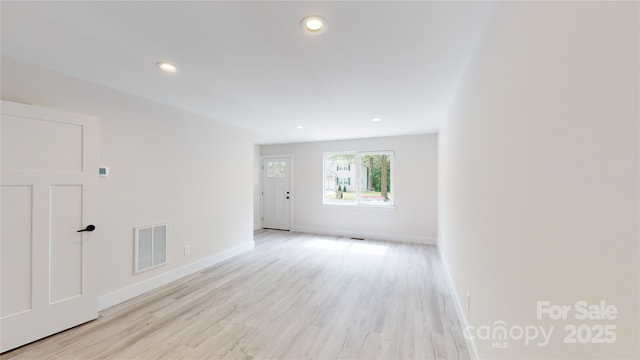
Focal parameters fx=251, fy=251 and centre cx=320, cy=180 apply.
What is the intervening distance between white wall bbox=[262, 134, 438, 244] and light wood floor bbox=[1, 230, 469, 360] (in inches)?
62.7

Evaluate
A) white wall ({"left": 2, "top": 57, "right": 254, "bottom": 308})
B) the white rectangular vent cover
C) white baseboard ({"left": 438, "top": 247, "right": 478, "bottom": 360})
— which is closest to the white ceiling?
white wall ({"left": 2, "top": 57, "right": 254, "bottom": 308})

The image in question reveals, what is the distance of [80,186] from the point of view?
237cm

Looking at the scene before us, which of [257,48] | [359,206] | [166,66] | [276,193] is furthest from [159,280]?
[359,206]

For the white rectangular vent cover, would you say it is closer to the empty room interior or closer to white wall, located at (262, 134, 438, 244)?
the empty room interior

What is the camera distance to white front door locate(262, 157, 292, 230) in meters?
6.68

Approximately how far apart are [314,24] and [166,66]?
1.44 m

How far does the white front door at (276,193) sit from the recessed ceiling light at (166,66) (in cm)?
448

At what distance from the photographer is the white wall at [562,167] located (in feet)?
1.69

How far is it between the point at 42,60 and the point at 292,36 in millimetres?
2162

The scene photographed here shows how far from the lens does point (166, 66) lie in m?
2.18

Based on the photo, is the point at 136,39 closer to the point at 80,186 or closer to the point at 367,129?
the point at 80,186

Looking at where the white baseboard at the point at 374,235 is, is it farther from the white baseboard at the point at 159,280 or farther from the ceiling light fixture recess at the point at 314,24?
the ceiling light fixture recess at the point at 314,24

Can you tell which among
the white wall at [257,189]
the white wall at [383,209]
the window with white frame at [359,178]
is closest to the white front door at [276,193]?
the white wall at [257,189]

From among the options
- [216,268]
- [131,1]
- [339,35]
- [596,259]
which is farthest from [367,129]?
[596,259]
